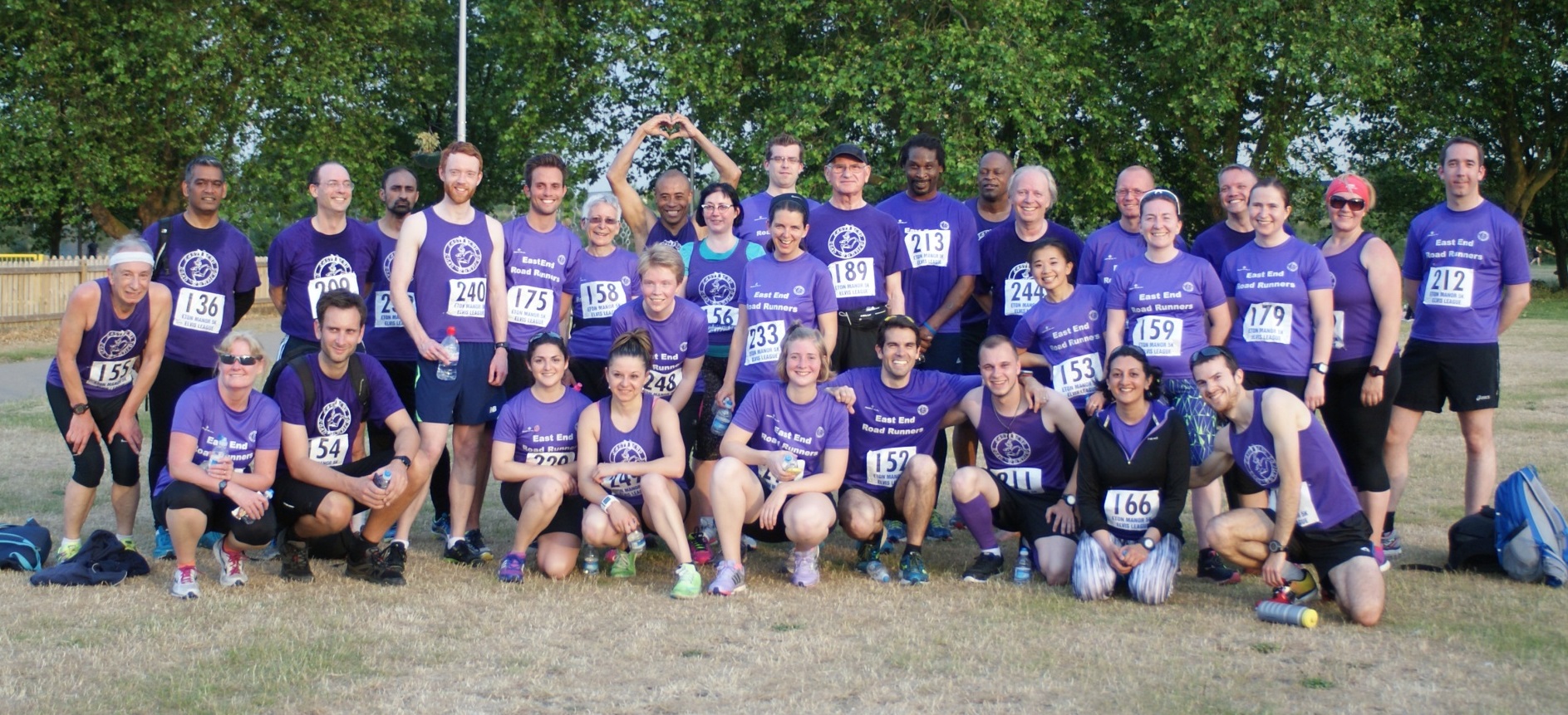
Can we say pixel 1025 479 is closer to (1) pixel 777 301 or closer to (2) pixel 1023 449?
(2) pixel 1023 449

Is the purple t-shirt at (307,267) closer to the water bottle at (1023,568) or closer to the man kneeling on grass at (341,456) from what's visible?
the man kneeling on grass at (341,456)

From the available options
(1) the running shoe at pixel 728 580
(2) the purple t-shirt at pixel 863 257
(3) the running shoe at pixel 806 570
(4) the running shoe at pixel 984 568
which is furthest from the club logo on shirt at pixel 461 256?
(4) the running shoe at pixel 984 568

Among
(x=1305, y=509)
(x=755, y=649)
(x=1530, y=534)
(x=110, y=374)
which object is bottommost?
(x=755, y=649)

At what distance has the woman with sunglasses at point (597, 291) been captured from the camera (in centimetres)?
660

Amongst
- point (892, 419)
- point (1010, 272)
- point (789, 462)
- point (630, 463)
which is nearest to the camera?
point (789, 462)

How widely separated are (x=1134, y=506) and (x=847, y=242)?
198cm

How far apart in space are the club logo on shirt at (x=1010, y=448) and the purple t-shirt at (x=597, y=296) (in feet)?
6.38

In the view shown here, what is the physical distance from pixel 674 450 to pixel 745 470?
14.1 inches

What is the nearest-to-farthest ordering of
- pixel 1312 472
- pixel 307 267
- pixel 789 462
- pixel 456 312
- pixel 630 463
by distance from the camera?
pixel 1312 472 → pixel 789 462 → pixel 630 463 → pixel 456 312 → pixel 307 267

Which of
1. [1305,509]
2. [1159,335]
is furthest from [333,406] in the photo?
[1305,509]

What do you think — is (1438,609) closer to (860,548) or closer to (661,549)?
(860,548)

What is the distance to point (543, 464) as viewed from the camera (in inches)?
235

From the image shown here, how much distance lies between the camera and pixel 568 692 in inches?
163

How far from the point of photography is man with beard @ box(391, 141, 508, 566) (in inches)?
241
